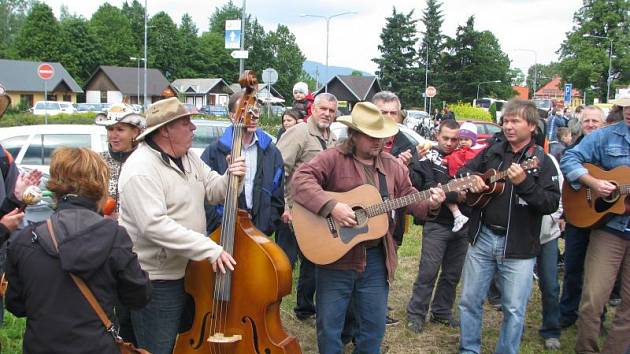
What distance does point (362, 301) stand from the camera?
3.85m

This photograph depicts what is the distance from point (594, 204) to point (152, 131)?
11.0 ft

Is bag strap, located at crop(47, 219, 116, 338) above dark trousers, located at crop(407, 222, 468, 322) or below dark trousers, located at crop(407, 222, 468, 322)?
above

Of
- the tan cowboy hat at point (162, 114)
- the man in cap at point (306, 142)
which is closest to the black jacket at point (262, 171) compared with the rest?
the man in cap at point (306, 142)

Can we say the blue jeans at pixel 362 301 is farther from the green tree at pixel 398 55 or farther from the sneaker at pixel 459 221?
the green tree at pixel 398 55

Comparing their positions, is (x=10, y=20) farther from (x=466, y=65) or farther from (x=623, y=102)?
(x=623, y=102)

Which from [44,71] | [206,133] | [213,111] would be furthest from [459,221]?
[213,111]

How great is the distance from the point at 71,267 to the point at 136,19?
106m

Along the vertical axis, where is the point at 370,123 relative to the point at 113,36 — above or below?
below

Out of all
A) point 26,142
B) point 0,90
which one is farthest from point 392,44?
point 0,90

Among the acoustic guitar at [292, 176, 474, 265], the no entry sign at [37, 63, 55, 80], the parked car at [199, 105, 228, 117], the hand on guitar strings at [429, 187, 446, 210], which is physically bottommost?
the acoustic guitar at [292, 176, 474, 265]

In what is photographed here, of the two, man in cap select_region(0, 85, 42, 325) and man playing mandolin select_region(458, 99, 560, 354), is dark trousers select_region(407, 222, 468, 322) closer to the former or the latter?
man playing mandolin select_region(458, 99, 560, 354)

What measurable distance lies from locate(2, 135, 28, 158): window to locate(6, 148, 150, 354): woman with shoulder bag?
7.03 metres

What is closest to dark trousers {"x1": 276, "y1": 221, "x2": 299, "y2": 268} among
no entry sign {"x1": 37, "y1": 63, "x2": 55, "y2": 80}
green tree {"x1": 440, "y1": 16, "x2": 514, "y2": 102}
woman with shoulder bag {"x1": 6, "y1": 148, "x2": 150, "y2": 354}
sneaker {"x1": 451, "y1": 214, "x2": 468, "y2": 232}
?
sneaker {"x1": 451, "y1": 214, "x2": 468, "y2": 232}

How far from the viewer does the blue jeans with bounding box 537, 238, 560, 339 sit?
16.5ft
